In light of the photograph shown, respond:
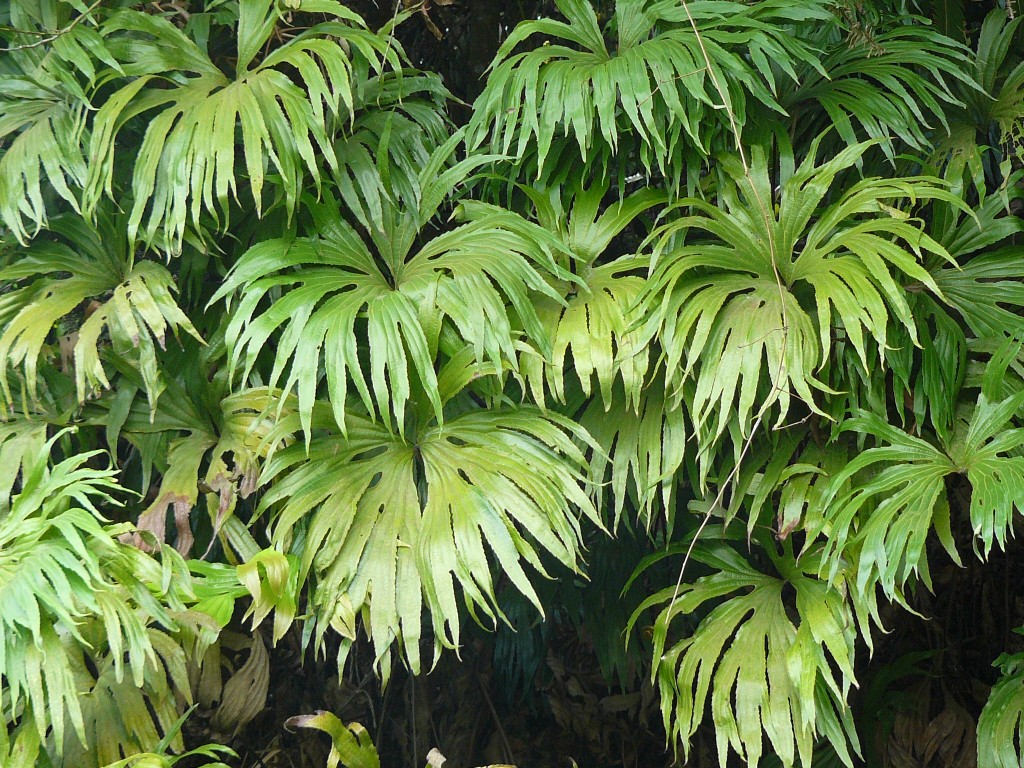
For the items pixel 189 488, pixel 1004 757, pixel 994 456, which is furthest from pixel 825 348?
pixel 189 488

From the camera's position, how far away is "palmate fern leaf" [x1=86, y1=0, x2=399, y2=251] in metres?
1.40

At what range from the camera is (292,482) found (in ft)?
4.54

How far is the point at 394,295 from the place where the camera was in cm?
137

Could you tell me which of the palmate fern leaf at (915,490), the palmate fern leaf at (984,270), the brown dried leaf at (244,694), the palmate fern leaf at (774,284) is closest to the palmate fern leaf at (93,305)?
the brown dried leaf at (244,694)

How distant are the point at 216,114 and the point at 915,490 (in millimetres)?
1171

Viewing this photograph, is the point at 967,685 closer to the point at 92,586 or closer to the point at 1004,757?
the point at 1004,757

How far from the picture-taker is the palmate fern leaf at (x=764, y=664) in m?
1.30

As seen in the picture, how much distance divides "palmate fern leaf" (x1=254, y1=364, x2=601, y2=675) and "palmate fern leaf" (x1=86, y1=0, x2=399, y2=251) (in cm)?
38

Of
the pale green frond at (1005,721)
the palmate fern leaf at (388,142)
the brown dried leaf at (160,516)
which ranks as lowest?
the pale green frond at (1005,721)

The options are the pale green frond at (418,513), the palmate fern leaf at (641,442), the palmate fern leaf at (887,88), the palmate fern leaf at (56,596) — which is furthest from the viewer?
the palmate fern leaf at (887,88)

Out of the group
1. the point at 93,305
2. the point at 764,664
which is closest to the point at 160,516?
the point at 93,305

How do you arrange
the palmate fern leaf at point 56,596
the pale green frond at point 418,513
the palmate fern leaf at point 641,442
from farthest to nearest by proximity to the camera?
the palmate fern leaf at point 641,442
the pale green frond at point 418,513
the palmate fern leaf at point 56,596

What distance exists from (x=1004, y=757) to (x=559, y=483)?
77cm

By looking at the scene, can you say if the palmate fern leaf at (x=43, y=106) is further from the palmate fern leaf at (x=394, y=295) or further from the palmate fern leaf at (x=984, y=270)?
the palmate fern leaf at (x=984, y=270)
